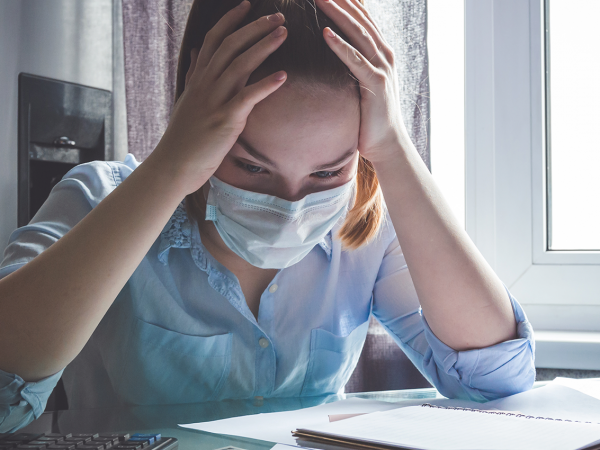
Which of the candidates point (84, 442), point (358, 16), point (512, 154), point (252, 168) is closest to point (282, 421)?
point (84, 442)

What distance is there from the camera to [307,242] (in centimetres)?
82

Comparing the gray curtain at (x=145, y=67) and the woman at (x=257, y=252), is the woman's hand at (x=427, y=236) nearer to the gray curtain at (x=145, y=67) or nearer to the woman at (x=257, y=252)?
the woman at (x=257, y=252)

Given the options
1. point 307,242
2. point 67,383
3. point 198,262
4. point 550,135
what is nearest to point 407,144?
point 307,242

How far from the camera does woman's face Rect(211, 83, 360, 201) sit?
71 centimetres

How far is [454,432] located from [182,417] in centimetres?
34

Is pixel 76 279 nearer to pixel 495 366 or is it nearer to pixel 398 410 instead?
pixel 398 410

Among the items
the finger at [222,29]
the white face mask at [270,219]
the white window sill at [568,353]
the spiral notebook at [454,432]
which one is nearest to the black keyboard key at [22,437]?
the spiral notebook at [454,432]

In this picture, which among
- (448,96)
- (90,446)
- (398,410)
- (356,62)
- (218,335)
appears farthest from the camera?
(448,96)

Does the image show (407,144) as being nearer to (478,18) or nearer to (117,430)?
(117,430)

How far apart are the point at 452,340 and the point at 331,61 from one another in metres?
0.44

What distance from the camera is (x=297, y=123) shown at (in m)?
0.70

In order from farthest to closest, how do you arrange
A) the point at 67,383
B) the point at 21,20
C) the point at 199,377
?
the point at 21,20 < the point at 67,383 < the point at 199,377

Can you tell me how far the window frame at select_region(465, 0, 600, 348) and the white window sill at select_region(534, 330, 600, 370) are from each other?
0.20 m

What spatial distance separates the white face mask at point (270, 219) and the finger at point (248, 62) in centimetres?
15
